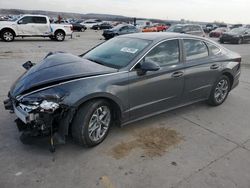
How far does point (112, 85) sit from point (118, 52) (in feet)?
2.84

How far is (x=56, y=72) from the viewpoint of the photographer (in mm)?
3279

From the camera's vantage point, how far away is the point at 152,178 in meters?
2.80

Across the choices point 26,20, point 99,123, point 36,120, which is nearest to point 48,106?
point 36,120

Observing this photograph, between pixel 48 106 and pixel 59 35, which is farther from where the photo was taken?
pixel 59 35

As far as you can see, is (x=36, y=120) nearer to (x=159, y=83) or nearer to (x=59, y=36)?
(x=159, y=83)

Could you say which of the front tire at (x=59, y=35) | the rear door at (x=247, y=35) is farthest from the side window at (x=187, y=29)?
the rear door at (x=247, y=35)

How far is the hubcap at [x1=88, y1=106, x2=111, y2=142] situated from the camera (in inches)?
128

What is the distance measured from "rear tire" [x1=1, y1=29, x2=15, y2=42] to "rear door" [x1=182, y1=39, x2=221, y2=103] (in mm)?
14593

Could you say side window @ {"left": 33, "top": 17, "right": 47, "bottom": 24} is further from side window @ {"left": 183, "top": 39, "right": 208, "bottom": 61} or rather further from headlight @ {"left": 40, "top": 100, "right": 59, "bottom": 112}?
headlight @ {"left": 40, "top": 100, "right": 59, "bottom": 112}

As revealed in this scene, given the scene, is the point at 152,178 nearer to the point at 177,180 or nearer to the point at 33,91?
the point at 177,180

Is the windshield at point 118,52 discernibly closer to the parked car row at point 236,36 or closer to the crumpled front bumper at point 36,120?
the crumpled front bumper at point 36,120

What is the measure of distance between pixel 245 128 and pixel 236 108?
1.03 m

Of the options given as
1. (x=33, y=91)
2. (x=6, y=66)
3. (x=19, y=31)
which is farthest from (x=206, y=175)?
(x=19, y=31)

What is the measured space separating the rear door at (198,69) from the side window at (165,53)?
0.73ft
